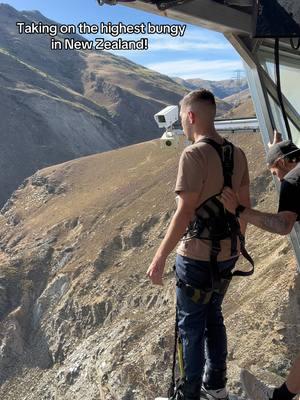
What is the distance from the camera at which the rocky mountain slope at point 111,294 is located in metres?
20.0

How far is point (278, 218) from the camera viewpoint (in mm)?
4035

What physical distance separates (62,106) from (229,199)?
380 ft

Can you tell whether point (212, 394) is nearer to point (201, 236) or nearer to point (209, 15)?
point (201, 236)

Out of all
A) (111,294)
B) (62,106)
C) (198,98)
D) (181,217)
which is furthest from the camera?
(62,106)

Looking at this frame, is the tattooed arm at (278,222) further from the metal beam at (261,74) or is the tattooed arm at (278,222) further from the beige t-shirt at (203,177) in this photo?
the metal beam at (261,74)

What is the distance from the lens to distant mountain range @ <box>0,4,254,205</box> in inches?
3989

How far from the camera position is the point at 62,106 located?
381 feet

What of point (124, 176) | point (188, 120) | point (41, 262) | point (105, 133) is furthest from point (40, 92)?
point (188, 120)

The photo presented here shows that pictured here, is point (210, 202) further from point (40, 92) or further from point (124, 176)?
point (40, 92)

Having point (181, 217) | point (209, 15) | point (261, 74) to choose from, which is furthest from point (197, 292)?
point (261, 74)

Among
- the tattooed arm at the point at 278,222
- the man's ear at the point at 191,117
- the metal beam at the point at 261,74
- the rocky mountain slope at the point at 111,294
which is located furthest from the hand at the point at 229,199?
the rocky mountain slope at the point at 111,294

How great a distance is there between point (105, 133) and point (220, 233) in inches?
4567

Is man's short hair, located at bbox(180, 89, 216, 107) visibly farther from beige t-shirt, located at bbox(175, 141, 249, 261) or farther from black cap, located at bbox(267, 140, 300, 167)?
black cap, located at bbox(267, 140, 300, 167)

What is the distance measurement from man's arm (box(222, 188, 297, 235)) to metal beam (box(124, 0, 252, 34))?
1487 mm
